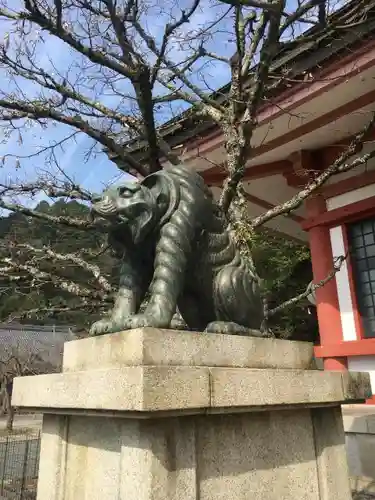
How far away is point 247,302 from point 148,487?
1335 millimetres

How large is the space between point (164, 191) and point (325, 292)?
562cm

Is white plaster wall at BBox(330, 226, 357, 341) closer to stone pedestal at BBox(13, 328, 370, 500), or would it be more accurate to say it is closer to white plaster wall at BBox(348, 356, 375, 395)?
white plaster wall at BBox(348, 356, 375, 395)

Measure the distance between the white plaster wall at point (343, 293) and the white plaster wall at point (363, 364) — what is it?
1.09ft

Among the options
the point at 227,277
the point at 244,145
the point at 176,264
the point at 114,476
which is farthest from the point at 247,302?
the point at 244,145

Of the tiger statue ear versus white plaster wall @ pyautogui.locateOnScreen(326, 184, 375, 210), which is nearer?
the tiger statue ear

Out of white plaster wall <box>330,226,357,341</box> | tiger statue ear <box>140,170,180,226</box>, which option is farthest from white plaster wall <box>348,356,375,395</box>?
tiger statue ear <box>140,170,180,226</box>

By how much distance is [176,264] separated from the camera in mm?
2547

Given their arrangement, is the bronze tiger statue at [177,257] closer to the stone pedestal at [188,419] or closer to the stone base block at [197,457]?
the stone pedestal at [188,419]

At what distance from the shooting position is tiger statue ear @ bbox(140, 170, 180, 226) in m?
2.75

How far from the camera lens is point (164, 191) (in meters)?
2.80

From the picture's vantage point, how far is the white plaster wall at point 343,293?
7285 mm

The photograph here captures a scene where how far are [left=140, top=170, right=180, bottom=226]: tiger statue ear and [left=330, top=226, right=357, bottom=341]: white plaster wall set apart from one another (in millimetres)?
5408

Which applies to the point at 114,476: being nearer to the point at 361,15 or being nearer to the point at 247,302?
the point at 247,302

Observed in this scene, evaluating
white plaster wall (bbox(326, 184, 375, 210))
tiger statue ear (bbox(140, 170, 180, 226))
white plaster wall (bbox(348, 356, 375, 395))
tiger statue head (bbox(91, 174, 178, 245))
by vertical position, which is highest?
white plaster wall (bbox(326, 184, 375, 210))
